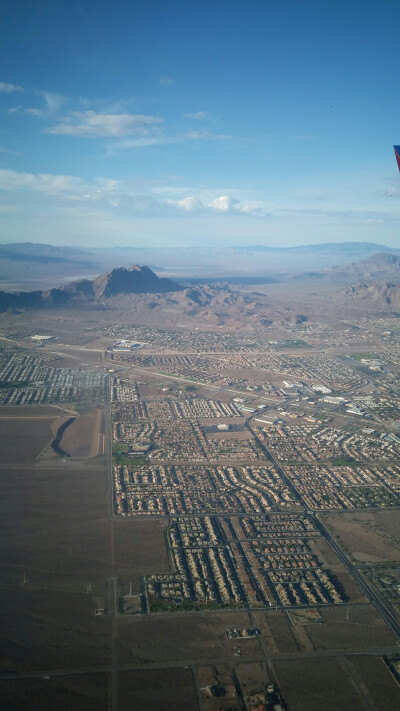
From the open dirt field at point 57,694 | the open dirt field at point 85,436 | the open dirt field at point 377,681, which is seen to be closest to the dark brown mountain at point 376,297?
the open dirt field at point 85,436

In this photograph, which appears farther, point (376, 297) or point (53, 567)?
point (376, 297)

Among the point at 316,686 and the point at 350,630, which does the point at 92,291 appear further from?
the point at 316,686

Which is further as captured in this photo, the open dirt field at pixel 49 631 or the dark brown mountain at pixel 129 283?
the dark brown mountain at pixel 129 283

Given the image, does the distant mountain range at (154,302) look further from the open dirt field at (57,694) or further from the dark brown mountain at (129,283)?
the open dirt field at (57,694)

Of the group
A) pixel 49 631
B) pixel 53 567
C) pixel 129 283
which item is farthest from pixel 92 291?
pixel 49 631

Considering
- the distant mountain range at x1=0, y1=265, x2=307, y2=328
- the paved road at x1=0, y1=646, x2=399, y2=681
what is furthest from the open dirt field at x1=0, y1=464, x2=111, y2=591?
the distant mountain range at x1=0, y1=265, x2=307, y2=328

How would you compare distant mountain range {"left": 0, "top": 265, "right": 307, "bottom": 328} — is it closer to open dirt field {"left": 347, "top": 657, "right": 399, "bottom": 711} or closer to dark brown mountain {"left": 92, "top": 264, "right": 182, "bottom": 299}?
dark brown mountain {"left": 92, "top": 264, "right": 182, "bottom": 299}
